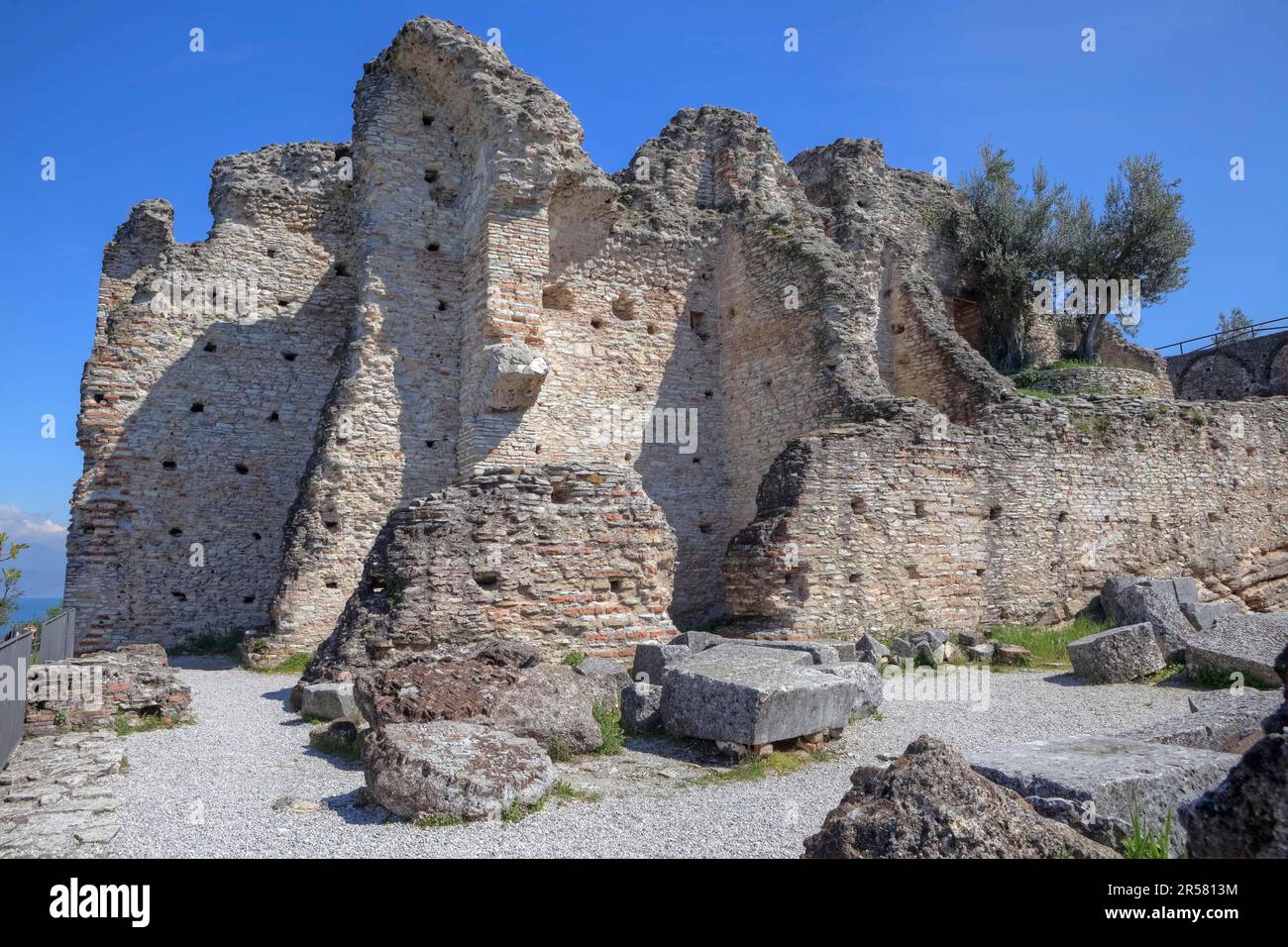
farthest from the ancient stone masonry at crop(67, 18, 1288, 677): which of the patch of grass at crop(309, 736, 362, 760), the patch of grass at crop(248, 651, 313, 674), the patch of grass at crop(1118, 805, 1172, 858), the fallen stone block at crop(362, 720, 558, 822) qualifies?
the patch of grass at crop(1118, 805, 1172, 858)

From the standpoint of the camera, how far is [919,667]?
33.6ft

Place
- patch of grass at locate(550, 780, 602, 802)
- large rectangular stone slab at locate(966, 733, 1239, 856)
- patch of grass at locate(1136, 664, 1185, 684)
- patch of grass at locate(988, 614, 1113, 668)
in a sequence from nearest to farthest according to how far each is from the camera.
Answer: large rectangular stone slab at locate(966, 733, 1239, 856)
patch of grass at locate(550, 780, 602, 802)
patch of grass at locate(1136, 664, 1185, 684)
patch of grass at locate(988, 614, 1113, 668)

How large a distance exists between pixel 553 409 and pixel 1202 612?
382 inches

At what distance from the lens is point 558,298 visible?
558 inches

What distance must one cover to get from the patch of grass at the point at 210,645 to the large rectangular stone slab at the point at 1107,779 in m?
11.9

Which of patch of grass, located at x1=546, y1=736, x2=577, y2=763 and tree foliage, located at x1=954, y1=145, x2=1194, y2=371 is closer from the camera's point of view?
patch of grass, located at x1=546, y1=736, x2=577, y2=763

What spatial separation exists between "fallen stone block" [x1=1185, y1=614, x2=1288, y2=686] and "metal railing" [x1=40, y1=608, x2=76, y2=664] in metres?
12.3

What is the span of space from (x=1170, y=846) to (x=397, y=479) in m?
11.0

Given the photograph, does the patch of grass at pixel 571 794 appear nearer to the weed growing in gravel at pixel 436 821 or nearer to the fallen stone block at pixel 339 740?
the weed growing in gravel at pixel 436 821

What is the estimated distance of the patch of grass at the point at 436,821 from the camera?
15.0 feet

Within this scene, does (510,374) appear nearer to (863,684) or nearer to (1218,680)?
(863,684)

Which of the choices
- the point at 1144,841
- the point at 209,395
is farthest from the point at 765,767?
the point at 209,395

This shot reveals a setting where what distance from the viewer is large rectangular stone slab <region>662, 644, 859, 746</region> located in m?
6.12

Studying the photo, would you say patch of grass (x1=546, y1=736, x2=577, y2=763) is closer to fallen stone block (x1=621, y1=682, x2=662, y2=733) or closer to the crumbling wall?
fallen stone block (x1=621, y1=682, x2=662, y2=733)
